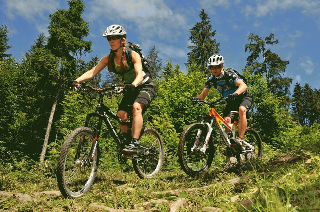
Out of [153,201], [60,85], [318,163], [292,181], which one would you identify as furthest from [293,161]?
[60,85]

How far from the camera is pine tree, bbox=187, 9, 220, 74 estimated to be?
32.3m

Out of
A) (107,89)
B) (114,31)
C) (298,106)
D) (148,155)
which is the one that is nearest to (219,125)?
(148,155)

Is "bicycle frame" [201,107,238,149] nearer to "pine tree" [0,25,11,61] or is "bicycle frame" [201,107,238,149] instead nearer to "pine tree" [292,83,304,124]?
"pine tree" [0,25,11,61]

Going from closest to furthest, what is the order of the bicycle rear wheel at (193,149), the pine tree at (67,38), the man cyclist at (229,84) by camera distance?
the bicycle rear wheel at (193,149) → the man cyclist at (229,84) → the pine tree at (67,38)

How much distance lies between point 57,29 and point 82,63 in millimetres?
3830

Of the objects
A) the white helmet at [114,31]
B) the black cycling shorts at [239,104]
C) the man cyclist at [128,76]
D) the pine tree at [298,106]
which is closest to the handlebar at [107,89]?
the man cyclist at [128,76]

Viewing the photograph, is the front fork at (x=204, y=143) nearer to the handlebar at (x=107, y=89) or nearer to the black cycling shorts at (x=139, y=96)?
the black cycling shorts at (x=139, y=96)

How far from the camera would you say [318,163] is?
3.65 meters

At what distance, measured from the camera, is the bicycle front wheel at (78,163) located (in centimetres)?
355

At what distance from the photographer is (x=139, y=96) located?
4.82 meters

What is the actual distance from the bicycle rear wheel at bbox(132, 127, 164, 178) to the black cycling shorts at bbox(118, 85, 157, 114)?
26.0 inches

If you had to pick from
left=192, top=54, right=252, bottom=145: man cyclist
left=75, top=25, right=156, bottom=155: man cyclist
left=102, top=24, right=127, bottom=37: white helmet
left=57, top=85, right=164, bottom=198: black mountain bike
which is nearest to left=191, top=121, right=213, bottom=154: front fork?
left=192, top=54, right=252, bottom=145: man cyclist

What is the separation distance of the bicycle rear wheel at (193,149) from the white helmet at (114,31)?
2235 millimetres

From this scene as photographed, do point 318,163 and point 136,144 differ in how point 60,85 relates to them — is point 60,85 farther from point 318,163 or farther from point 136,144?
point 318,163
